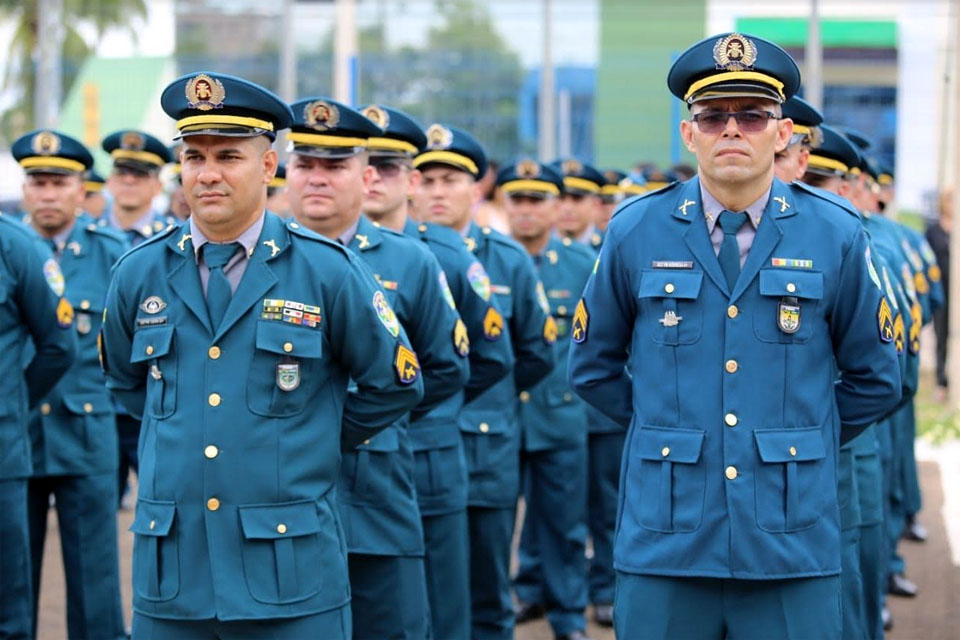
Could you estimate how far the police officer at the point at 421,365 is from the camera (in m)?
6.05

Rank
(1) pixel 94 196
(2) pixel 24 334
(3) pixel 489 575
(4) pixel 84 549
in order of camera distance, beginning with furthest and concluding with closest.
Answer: (1) pixel 94 196 → (4) pixel 84 549 → (3) pixel 489 575 → (2) pixel 24 334

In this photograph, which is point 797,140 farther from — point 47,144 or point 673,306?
point 47,144

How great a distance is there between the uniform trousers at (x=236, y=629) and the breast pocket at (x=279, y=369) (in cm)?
58

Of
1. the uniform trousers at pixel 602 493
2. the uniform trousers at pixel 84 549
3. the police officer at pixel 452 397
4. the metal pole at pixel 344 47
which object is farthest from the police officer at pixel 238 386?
the metal pole at pixel 344 47

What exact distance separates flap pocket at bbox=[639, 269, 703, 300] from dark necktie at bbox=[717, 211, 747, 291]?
0.08 meters

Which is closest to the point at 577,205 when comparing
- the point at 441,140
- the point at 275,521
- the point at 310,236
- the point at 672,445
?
the point at 441,140

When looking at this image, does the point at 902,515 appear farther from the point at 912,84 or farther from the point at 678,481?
the point at 912,84

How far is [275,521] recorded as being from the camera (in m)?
4.70

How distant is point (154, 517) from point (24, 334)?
2561 mm

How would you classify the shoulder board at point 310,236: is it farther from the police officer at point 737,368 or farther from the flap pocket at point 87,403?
the flap pocket at point 87,403

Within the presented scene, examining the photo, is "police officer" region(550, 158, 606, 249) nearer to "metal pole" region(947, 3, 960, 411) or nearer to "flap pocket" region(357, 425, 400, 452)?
"flap pocket" region(357, 425, 400, 452)

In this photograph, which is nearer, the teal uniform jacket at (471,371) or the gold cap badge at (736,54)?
the gold cap badge at (736,54)

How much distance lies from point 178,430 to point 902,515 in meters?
6.37

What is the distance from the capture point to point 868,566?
6.94 metres
